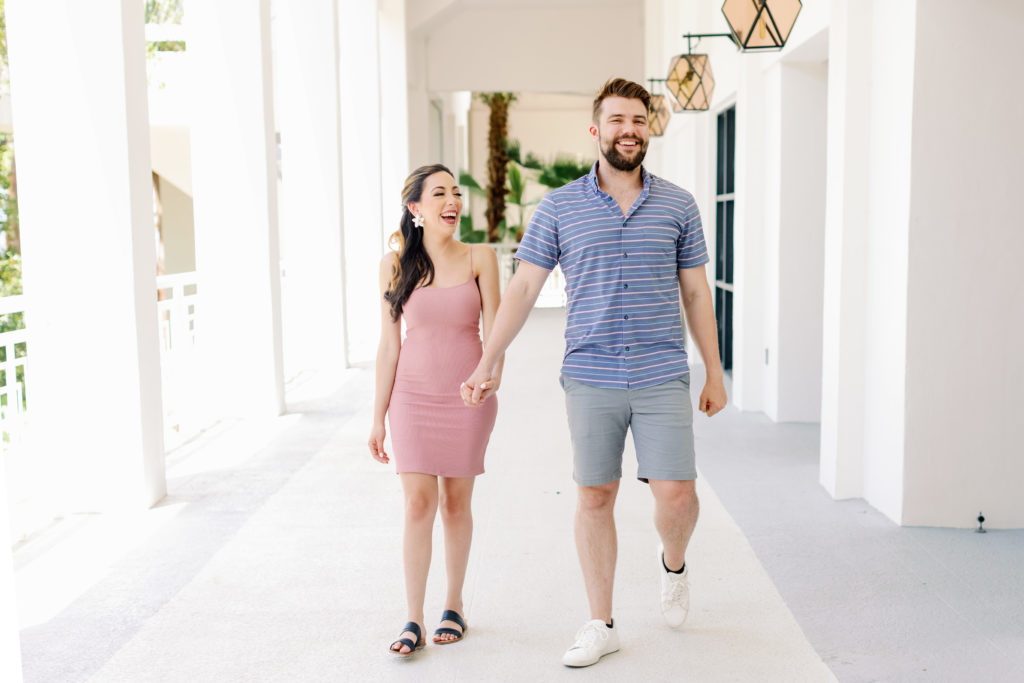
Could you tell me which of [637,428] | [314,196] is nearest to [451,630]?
[637,428]

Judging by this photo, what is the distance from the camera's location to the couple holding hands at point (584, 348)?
9.11 ft

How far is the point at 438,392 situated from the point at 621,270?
1.95 ft

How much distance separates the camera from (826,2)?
16.4 ft

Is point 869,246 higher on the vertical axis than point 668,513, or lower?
higher

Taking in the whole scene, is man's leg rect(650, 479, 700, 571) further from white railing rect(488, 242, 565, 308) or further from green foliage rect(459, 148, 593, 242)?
white railing rect(488, 242, 565, 308)

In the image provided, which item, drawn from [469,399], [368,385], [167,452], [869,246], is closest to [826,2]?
[869,246]

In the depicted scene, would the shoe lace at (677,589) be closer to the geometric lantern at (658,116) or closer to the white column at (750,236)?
the white column at (750,236)

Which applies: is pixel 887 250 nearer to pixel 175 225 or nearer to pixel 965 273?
pixel 965 273

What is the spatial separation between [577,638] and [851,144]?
101 inches

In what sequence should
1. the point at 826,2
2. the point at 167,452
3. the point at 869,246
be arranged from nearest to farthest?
the point at 869,246 → the point at 826,2 → the point at 167,452

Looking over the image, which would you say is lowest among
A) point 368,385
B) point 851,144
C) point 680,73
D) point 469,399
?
point 368,385

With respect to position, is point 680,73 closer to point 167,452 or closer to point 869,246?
point 869,246

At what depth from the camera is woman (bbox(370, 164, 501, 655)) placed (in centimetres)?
289

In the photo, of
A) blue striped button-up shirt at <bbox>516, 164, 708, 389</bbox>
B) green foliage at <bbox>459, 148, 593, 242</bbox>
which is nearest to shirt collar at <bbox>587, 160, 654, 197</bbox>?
blue striped button-up shirt at <bbox>516, 164, 708, 389</bbox>
